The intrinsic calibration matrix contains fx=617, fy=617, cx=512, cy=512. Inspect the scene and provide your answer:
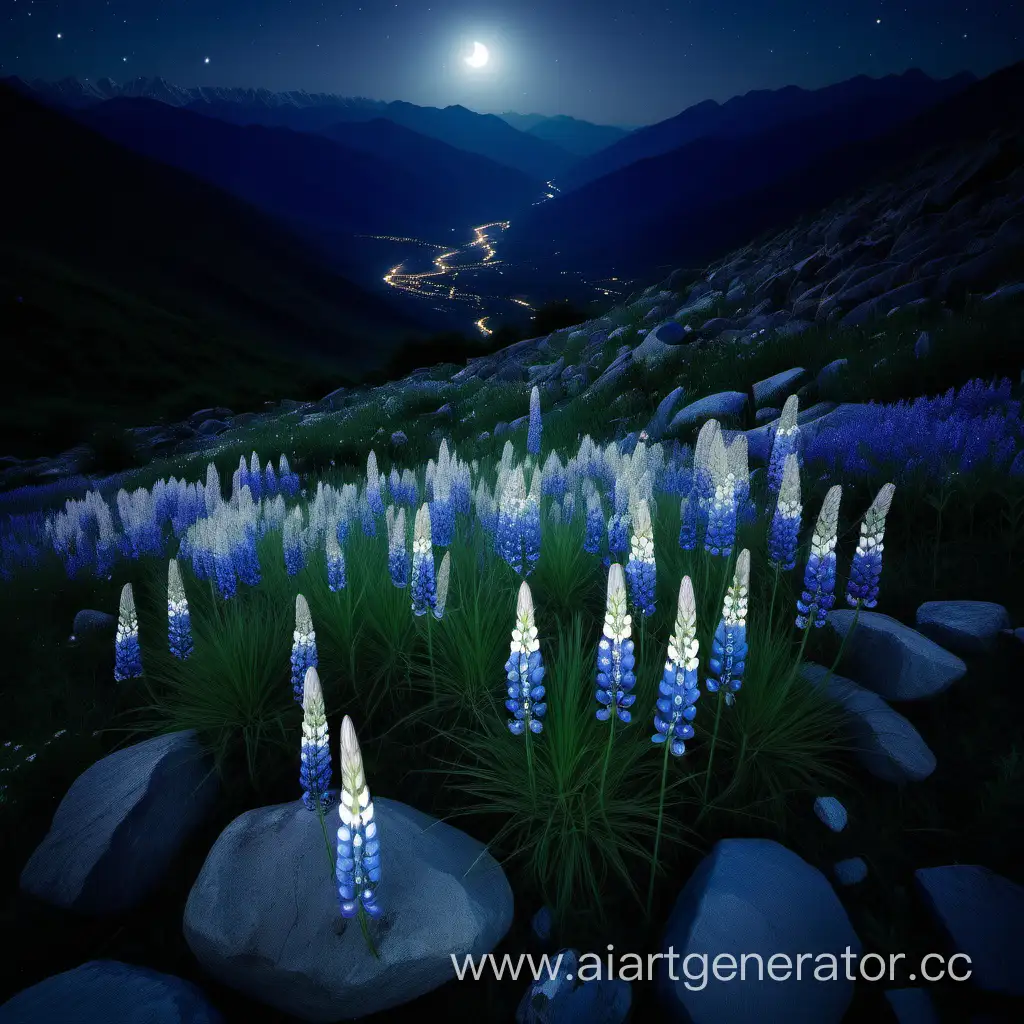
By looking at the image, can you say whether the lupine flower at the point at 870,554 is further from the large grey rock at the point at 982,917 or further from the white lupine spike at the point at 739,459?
the large grey rock at the point at 982,917

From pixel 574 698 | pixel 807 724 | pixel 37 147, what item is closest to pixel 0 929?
pixel 574 698

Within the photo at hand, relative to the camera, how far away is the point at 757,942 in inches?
92.5

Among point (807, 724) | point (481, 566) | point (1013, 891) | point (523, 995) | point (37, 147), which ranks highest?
point (37, 147)

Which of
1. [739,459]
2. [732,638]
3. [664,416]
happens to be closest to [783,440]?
[739,459]

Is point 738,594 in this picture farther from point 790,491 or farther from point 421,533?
point 421,533

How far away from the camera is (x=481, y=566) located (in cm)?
455

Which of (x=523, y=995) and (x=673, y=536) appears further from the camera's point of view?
(x=673, y=536)

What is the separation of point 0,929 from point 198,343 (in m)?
67.2

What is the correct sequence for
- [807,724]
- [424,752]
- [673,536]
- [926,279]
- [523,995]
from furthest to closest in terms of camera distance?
1. [926,279]
2. [673,536]
3. [424,752]
4. [807,724]
5. [523,995]

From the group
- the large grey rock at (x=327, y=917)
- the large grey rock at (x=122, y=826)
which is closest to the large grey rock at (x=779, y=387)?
the large grey rock at (x=327, y=917)

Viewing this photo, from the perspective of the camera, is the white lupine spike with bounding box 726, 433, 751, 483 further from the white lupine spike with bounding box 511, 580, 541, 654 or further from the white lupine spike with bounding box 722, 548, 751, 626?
the white lupine spike with bounding box 511, 580, 541, 654

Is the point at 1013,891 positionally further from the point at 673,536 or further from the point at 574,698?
the point at 673,536

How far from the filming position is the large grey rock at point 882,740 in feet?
10.1

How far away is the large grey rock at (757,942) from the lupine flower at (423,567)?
1758mm
